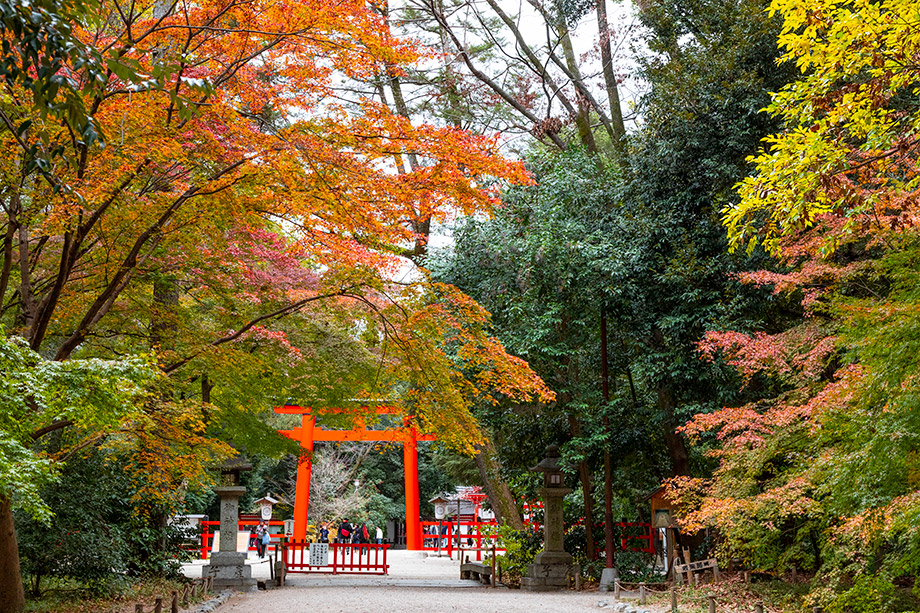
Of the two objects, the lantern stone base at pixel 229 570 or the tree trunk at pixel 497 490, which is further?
the tree trunk at pixel 497 490

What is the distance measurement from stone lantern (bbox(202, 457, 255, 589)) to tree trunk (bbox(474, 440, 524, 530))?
575 centimetres

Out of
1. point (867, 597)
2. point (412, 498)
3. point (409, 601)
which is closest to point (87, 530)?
point (409, 601)

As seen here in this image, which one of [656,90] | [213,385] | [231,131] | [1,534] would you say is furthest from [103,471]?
[656,90]

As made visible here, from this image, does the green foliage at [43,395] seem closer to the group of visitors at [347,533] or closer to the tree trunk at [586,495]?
the tree trunk at [586,495]

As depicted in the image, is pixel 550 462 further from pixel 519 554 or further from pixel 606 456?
pixel 519 554

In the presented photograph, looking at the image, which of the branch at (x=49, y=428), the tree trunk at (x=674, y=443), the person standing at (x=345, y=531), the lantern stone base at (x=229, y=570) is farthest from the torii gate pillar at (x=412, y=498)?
the branch at (x=49, y=428)

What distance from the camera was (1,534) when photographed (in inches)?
306

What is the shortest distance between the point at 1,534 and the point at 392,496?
25063 mm

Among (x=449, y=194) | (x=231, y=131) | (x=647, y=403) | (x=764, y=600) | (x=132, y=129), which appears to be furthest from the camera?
(x=647, y=403)

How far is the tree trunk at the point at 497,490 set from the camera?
57.8 ft

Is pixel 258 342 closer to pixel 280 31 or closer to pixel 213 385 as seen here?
pixel 213 385

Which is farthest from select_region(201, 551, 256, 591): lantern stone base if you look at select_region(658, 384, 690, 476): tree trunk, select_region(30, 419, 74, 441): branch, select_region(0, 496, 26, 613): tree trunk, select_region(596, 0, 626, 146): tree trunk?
select_region(596, 0, 626, 146): tree trunk

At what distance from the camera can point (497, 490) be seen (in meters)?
18.2

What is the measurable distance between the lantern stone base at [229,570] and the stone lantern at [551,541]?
17.1ft
